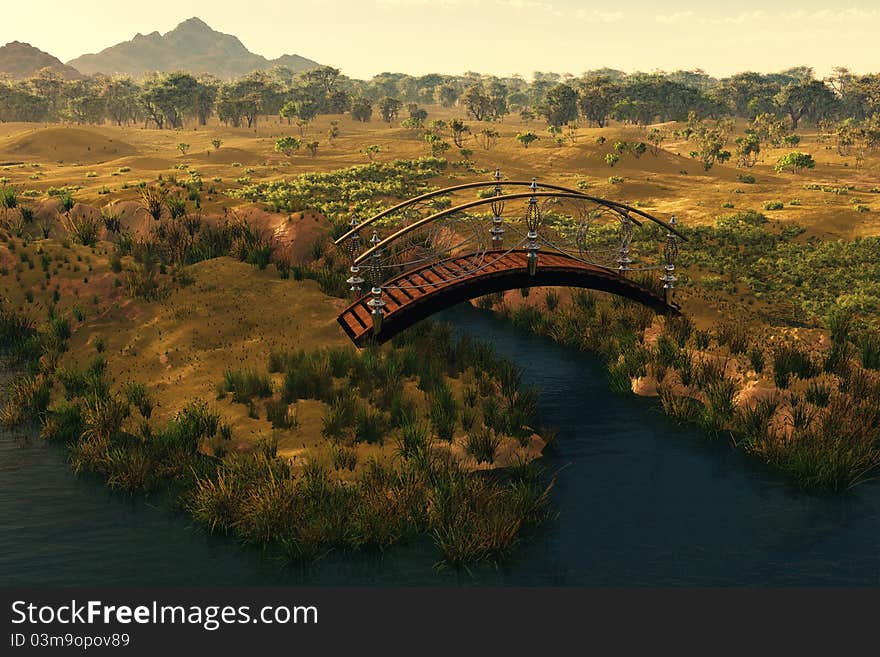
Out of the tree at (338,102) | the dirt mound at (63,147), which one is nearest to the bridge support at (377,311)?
the dirt mound at (63,147)

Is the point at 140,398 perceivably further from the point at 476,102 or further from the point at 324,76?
the point at 324,76

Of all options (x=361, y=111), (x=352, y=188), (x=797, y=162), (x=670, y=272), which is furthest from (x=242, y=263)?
(x=361, y=111)

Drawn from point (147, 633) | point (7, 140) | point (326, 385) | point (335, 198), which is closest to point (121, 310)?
point (326, 385)

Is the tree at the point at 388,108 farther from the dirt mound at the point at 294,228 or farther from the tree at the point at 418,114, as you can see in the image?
the dirt mound at the point at 294,228

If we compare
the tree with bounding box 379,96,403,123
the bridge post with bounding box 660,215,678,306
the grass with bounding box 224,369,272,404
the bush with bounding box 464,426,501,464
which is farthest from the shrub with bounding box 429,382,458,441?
the tree with bounding box 379,96,403,123

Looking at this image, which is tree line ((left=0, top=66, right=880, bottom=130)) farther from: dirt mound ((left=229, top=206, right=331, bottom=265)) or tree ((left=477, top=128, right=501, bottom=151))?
dirt mound ((left=229, top=206, right=331, bottom=265))

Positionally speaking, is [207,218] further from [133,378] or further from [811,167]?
[811,167]
